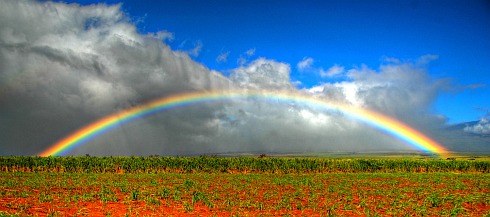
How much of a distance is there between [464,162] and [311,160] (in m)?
28.8

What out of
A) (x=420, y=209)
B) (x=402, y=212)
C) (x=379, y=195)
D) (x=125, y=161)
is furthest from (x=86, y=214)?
(x=125, y=161)

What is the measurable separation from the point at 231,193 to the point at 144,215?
9.34 meters

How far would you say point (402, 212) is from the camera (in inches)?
697

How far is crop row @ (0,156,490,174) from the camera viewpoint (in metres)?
49.5

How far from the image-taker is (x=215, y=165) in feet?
176

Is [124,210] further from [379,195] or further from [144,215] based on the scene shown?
[379,195]

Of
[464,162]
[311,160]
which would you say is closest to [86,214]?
[311,160]

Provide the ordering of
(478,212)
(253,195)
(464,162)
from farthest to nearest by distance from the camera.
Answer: (464,162) < (253,195) < (478,212)

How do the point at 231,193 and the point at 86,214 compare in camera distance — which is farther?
the point at 231,193

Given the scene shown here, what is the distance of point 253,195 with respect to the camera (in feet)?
76.4

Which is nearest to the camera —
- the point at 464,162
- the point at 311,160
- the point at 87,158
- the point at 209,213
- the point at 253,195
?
the point at 209,213

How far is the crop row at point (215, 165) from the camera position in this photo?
49.5m

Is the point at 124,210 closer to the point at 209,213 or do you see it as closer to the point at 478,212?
the point at 209,213

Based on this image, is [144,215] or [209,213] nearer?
[144,215]
